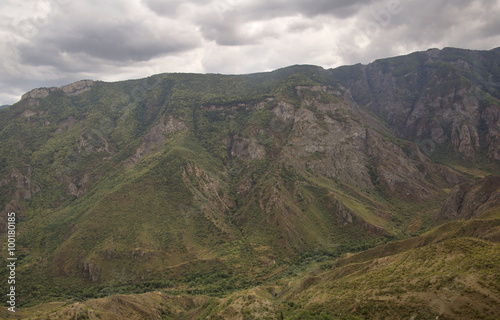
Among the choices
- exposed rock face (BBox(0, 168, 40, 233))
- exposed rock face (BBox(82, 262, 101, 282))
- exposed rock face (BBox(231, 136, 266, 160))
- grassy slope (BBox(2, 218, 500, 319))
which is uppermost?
exposed rock face (BBox(231, 136, 266, 160))

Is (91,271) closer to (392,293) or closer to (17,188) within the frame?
(17,188)

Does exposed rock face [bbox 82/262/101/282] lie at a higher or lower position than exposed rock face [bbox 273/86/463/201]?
lower

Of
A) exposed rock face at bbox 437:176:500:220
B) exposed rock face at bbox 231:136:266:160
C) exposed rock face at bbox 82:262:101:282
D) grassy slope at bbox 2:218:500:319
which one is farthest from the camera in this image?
exposed rock face at bbox 231:136:266:160

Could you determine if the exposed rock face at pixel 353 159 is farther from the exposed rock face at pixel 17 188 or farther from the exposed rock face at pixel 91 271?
the exposed rock face at pixel 17 188

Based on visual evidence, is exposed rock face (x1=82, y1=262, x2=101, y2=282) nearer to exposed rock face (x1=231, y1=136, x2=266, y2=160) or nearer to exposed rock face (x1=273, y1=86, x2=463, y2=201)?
exposed rock face (x1=231, y1=136, x2=266, y2=160)

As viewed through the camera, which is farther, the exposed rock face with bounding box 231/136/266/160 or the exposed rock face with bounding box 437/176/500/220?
the exposed rock face with bounding box 231/136/266/160

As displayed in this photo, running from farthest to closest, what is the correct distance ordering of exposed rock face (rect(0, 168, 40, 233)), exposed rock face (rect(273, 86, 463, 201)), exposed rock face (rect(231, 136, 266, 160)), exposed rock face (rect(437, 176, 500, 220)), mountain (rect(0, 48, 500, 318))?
exposed rock face (rect(231, 136, 266, 160))
exposed rock face (rect(273, 86, 463, 201))
exposed rock face (rect(0, 168, 40, 233))
mountain (rect(0, 48, 500, 318))
exposed rock face (rect(437, 176, 500, 220))

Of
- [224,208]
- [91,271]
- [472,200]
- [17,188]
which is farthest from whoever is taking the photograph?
[17,188]

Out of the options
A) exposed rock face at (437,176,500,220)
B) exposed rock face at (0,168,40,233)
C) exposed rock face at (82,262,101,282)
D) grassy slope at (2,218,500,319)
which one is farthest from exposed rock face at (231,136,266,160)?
exposed rock face at (0,168,40,233)

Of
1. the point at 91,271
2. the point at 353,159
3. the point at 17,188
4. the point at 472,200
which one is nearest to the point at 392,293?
the point at 472,200
